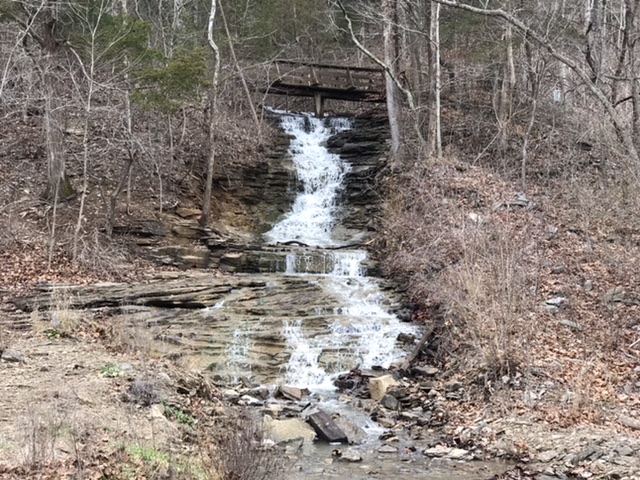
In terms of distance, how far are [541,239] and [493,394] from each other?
6171 mm

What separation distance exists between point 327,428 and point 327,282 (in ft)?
22.5

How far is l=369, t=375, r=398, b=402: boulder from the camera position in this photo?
9.09 m

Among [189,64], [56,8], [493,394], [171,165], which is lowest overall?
[493,394]

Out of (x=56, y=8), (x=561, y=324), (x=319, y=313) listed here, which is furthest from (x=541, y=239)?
(x=56, y=8)

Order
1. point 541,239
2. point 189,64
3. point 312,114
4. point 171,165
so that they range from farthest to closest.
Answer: point 312,114, point 171,165, point 189,64, point 541,239

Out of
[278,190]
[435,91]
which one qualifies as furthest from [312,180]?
[435,91]

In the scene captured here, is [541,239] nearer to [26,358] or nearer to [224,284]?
[224,284]

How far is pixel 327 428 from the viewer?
7617 mm

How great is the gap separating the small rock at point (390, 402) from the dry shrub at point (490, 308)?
55.8 inches

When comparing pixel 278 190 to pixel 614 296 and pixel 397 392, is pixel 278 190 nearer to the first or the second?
pixel 614 296

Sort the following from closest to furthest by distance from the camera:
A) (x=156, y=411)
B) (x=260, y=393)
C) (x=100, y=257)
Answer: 1. (x=156, y=411)
2. (x=260, y=393)
3. (x=100, y=257)

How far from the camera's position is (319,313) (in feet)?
40.4

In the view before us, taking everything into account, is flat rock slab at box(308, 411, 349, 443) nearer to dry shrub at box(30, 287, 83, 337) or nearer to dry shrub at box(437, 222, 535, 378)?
dry shrub at box(437, 222, 535, 378)

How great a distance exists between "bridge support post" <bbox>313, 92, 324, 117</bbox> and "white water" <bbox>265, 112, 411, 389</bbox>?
2.86 ft
